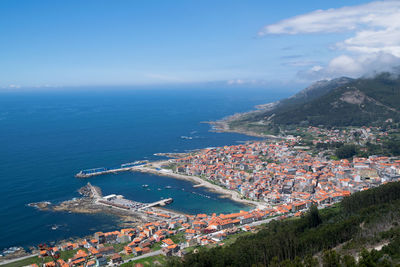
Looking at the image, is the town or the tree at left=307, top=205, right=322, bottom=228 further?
the town

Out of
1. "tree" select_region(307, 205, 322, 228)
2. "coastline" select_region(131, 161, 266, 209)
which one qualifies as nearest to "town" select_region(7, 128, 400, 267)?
"coastline" select_region(131, 161, 266, 209)

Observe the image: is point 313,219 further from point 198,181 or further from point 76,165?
point 76,165

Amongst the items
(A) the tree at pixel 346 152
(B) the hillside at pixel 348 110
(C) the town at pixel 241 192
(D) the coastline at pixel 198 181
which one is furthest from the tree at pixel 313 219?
(B) the hillside at pixel 348 110

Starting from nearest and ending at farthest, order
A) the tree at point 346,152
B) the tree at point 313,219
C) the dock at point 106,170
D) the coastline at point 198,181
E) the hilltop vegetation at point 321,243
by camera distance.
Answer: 1. the hilltop vegetation at point 321,243
2. the tree at point 313,219
3. the coastline at point 198,181
4. the dock at point 106,170
5. the tree at point 346,152

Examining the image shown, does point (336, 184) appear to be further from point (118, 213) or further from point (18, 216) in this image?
point (18, 216)

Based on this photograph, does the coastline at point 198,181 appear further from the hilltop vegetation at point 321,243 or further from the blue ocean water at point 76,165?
the hilltop vegetation at point 321,243

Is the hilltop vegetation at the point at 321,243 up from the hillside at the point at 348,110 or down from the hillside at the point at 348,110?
down

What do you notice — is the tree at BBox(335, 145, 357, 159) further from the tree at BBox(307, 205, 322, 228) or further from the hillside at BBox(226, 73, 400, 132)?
the tree at BBox(307, 205, 322, 228)
